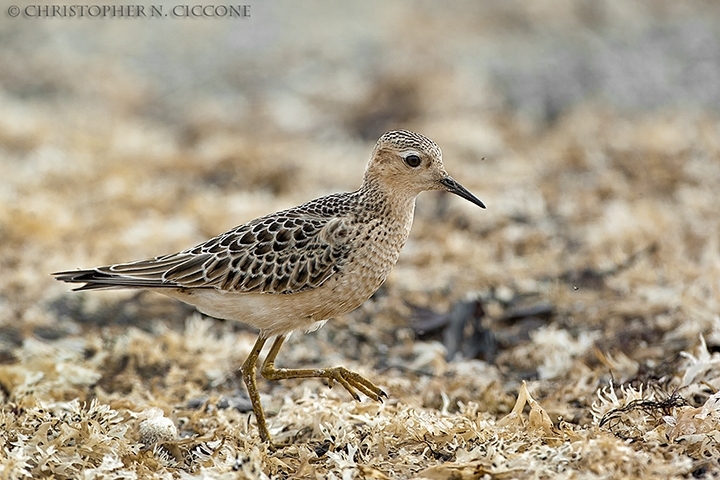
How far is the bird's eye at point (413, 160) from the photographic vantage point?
5.48m

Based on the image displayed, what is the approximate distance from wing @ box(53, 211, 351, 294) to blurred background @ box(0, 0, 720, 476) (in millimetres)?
1044

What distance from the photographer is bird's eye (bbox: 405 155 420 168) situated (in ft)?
18.0

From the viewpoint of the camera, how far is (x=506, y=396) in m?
6.01

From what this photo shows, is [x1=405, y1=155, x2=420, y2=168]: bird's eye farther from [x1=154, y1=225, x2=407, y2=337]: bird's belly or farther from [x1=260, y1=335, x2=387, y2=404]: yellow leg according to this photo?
[x1=260, y1=335, x2=387, y2=404]: yellow leg

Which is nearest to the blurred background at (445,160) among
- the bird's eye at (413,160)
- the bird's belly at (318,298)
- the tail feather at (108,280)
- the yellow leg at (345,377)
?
the yellow leg at (345,377)

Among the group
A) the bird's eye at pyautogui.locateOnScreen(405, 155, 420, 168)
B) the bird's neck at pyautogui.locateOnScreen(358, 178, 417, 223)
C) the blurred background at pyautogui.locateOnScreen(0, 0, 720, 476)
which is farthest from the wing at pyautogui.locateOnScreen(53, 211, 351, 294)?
the blurred background at pyautogui.locateOnScreen(0, 0, 720, 476)

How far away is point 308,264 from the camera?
5.32 metres

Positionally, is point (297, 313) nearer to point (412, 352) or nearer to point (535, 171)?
point (412, 352)

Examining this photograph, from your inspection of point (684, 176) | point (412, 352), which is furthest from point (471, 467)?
point (684, 176)

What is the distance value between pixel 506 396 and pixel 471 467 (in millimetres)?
1694

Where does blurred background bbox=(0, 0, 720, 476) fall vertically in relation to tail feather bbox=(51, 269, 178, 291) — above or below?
below

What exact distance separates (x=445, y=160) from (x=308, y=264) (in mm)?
6489

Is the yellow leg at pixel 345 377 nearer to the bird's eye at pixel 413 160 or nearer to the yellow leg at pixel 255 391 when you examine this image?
the yellow leg at pixel 255 391

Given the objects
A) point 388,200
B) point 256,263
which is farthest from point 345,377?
point 388,200
